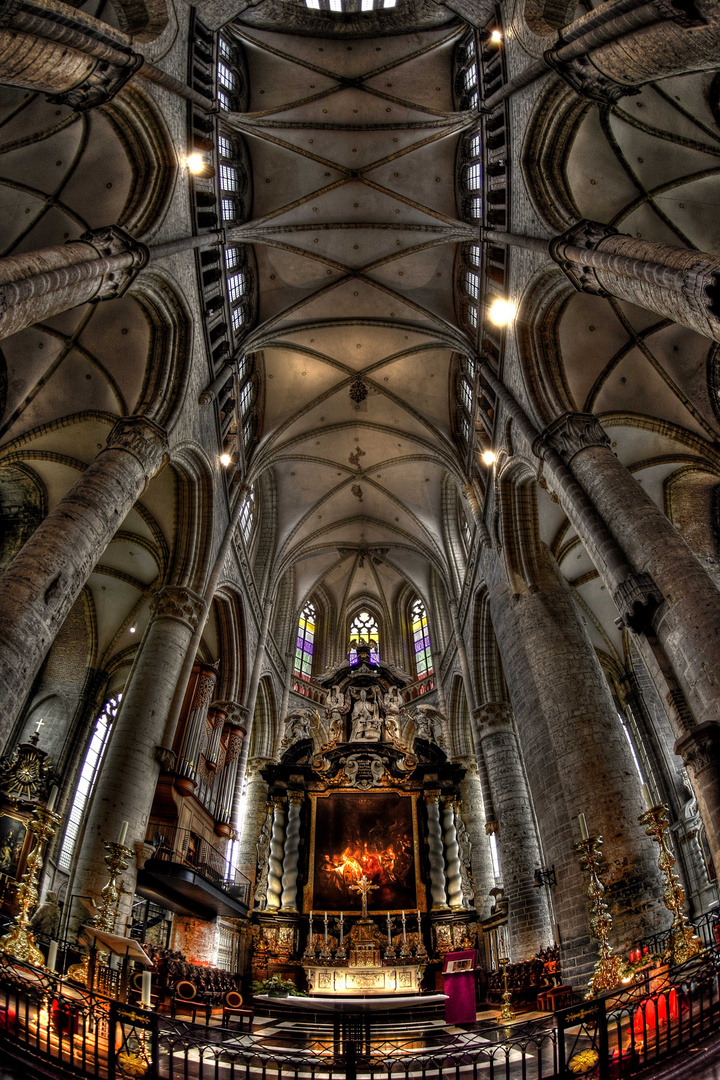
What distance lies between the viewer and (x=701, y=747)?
867cm

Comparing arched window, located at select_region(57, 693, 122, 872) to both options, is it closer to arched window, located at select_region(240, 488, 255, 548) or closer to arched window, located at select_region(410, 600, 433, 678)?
arched window, located at select_region(240, 488, 255, 548)

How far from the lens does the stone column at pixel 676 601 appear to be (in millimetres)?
8750

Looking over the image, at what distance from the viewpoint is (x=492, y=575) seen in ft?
62.2

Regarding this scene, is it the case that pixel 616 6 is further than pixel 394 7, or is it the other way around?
pixel 394 7

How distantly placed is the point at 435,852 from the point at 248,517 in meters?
13.6

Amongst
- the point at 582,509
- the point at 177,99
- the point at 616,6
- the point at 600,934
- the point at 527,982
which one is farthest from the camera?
the point at 177,99

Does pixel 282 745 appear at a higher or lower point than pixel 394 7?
lower

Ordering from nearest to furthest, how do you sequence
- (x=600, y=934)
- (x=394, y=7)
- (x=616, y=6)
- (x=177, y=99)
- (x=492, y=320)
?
(x=616, y=6), (x=600, y=934), (x=177, y=99), (x=492, y=320), (x=394, y=7)

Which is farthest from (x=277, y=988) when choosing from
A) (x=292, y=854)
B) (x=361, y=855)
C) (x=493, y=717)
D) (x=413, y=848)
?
(x=493, y=717)

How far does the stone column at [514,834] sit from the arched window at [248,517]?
10706 mm

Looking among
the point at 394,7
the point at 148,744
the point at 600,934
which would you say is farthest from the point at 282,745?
the point at 394,7

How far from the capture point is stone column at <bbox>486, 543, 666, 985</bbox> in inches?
459

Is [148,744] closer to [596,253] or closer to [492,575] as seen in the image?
[492,575]

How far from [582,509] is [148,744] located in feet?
33.9
